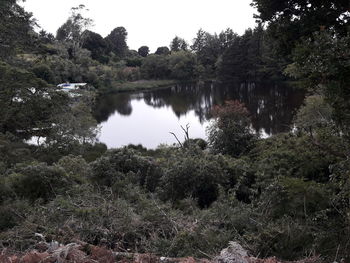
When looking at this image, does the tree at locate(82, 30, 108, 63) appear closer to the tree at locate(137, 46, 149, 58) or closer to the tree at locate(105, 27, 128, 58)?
the tree at locate(105, 27, 128, 58)

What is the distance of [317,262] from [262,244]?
79cm

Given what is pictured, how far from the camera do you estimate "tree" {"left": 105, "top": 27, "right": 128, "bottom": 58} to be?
72.3m

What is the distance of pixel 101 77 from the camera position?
48875 millimetres

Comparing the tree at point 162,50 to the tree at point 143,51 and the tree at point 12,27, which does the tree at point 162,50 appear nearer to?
the tree at point 143,51

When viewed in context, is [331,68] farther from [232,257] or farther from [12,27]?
[12,27]

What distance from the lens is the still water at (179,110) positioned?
25.5m

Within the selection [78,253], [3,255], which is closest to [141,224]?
[78,253]

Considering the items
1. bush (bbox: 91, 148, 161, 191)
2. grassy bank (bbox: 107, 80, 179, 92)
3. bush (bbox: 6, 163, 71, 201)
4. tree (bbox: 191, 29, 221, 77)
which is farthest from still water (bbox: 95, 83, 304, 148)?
bush (bbox: 6, 163, 71, 201)

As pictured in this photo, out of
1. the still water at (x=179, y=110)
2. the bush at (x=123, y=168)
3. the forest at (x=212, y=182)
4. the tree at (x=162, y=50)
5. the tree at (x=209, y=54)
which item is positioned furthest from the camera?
the tree at (x=162, y=50)

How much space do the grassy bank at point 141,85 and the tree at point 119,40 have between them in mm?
15105

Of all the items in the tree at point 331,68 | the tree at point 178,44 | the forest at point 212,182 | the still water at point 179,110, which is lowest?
the still water at point 179,110

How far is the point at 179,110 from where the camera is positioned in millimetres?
36094

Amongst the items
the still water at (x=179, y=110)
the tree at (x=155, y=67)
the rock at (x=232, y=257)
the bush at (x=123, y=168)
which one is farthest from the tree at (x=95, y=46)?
the rock at (x=232, y=257)

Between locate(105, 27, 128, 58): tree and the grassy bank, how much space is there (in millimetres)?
15105
